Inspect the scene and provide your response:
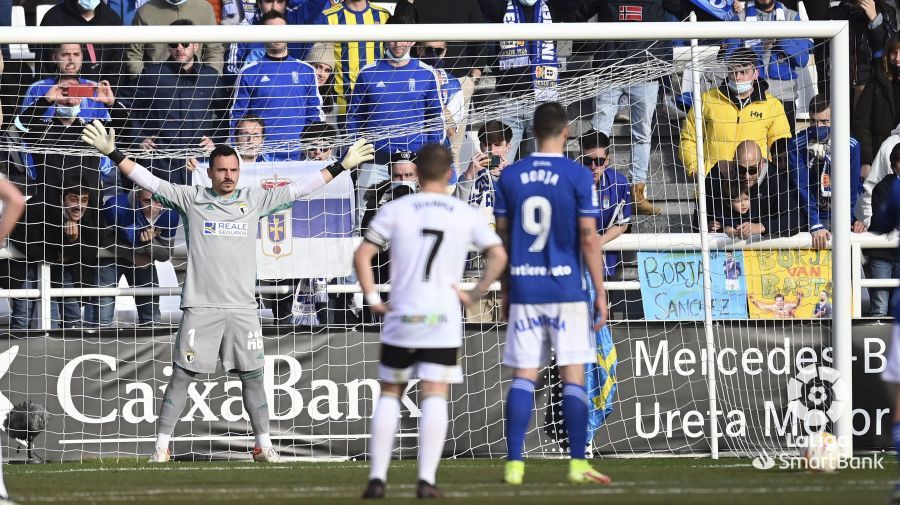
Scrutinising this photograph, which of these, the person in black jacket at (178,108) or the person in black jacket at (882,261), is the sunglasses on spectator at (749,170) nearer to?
the person in black jacket at (882,261)

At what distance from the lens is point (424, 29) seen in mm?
10289

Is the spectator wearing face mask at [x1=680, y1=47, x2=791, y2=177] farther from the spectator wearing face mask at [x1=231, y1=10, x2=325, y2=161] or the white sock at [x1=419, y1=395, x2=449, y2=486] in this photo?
the white sock at [x1=419, y1=395, x2=449, y2=486]

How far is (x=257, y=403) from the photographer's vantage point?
1044 cm

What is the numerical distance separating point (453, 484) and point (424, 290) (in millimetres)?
1519

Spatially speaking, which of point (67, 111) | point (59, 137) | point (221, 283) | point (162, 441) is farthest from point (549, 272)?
point (59, 137)

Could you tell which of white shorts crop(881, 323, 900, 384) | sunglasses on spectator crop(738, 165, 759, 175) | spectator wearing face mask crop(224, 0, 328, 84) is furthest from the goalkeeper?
white shorts crop(881, 323, 900, 384)

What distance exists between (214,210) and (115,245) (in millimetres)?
1502

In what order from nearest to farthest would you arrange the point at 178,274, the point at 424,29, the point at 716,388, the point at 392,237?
1. the point at 392,237
2. the point at 424,29
3. the point at 716,388
4. the point at 178,274

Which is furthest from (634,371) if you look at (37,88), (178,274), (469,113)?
(37,88)

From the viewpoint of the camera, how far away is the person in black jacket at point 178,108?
11.9 meters

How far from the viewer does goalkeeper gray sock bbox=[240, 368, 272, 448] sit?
1043 centimetres

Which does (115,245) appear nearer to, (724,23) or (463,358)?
(463,358)

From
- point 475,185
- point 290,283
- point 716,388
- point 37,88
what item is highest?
point 37,88

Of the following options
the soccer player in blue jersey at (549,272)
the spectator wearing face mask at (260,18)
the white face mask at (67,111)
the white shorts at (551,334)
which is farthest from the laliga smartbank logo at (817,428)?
the white face mask at (67,111)
